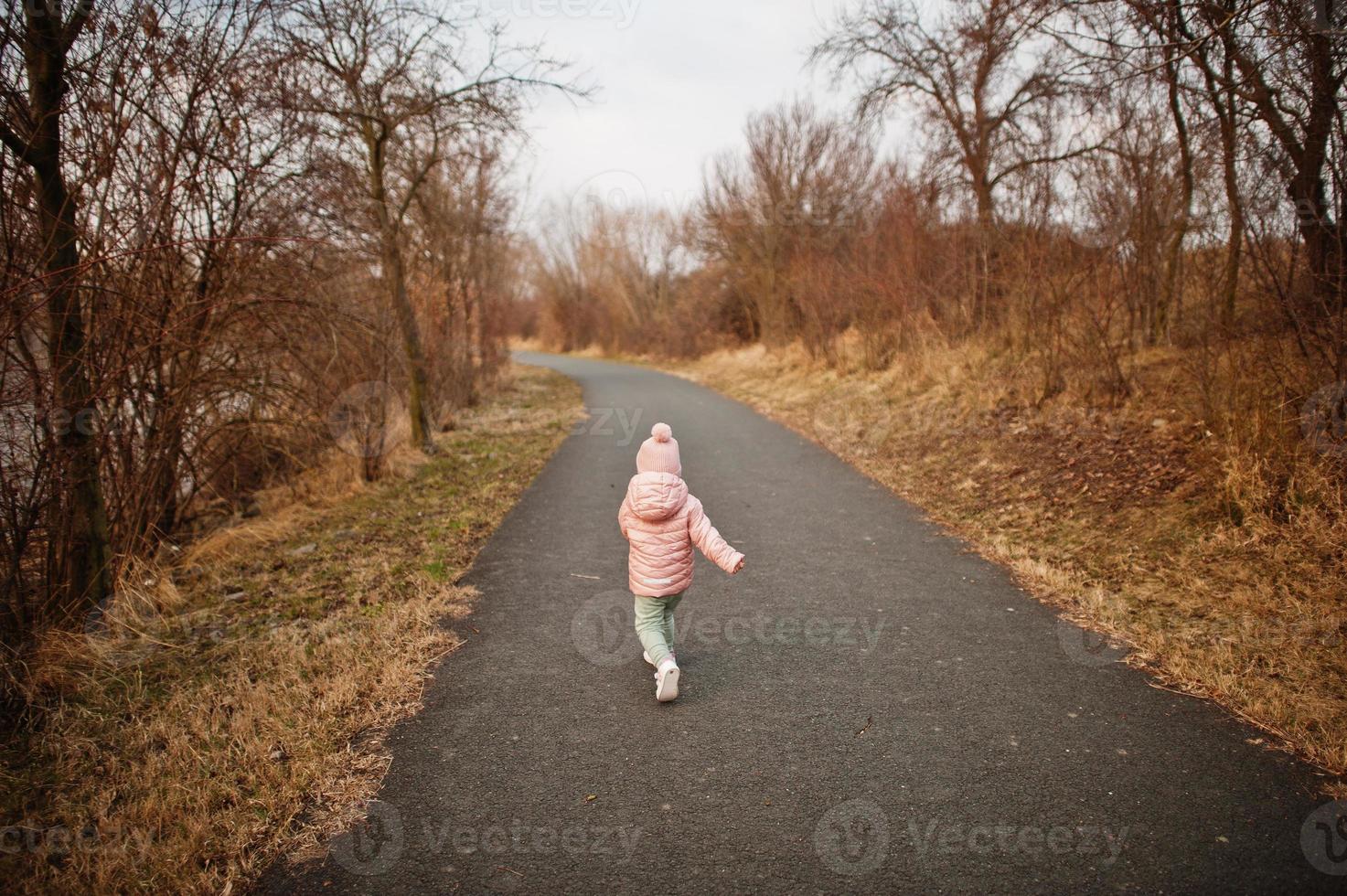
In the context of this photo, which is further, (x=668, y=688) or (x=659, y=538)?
(x=659, y=538)

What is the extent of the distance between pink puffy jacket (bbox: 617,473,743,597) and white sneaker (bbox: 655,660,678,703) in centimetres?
38

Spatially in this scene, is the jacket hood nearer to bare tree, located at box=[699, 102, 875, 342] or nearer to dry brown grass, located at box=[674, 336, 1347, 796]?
dry brown grass, located at box=[674, 336, 1347, 796]

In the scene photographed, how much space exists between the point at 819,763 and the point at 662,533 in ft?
4.59

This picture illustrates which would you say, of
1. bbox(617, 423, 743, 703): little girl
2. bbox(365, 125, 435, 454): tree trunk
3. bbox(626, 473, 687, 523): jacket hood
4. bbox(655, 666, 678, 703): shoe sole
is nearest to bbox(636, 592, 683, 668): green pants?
bbox(617, 423, 743, 703): little girl

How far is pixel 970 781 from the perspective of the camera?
3.07 m

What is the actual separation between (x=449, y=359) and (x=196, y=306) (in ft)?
30.7

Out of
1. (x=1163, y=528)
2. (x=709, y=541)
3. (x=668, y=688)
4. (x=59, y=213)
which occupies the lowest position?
(x=668, y=688)

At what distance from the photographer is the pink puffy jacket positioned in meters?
3.92

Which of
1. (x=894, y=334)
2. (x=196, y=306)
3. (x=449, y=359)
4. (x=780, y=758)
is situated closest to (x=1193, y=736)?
(x=780, y=758)

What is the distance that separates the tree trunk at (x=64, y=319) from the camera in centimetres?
431

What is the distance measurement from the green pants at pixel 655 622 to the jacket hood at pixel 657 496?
453mm

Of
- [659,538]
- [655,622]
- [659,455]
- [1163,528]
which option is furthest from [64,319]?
[1163,528]

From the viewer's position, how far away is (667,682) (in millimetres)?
3807

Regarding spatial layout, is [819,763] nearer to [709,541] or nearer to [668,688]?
[668,688]
